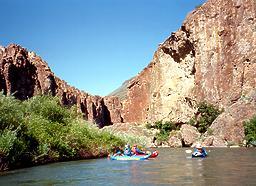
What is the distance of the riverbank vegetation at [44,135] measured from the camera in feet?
90.0

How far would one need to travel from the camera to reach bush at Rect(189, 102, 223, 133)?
8081cm

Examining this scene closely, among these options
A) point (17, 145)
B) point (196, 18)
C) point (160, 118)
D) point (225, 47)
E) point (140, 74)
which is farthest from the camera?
point (140, 74)

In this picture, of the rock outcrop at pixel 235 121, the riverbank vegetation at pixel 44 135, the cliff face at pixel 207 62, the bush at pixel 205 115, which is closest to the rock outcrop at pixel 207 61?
the cliff face at pixel 207 62

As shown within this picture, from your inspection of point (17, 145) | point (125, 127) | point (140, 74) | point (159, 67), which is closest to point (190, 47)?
point (159, 67)

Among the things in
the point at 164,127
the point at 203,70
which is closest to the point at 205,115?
the point at 203,70

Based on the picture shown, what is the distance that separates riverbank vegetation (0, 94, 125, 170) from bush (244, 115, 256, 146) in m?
22.3

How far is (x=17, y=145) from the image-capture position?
27641mm

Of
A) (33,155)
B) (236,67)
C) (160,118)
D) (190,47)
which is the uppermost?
(190,47)

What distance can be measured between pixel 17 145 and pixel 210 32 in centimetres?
6890

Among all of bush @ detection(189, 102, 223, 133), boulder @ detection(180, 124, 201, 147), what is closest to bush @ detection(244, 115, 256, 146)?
boulder @ detection(180, 124, 201, 147)

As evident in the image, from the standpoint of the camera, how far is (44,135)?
32.5 m

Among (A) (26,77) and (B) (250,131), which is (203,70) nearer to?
(B) (250,131)

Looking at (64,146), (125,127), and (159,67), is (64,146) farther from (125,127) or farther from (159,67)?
(159,67)

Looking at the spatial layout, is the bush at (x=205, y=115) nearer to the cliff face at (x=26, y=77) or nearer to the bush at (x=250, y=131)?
the bush at (x=250, y=131)
